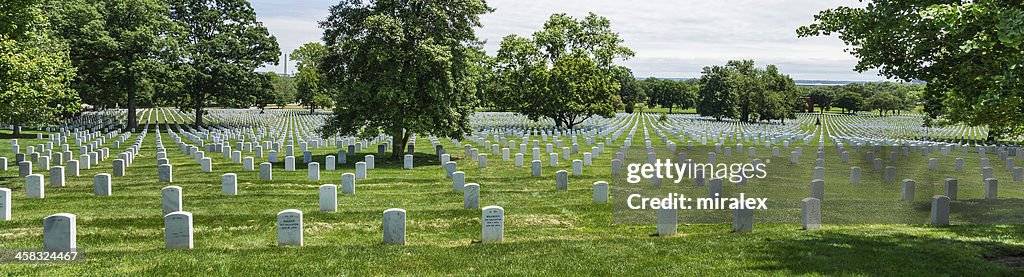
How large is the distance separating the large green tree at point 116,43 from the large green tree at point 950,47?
139 ft

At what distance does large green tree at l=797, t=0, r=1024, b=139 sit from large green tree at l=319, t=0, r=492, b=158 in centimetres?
1431

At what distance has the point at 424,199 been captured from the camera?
1510 centimetres

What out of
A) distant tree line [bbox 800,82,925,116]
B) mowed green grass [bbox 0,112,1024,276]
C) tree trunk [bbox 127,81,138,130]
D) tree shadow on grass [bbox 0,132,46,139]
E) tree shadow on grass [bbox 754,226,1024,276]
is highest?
distant tree line [bbox 800,82,925,116]

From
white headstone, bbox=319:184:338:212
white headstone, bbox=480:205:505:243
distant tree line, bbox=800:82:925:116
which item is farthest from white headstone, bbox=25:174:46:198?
distant tree line, bbox=800:82:925:116

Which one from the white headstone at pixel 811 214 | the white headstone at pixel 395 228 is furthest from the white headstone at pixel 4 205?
the white headstone at pixel 811 214

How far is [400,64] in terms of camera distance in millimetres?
22797

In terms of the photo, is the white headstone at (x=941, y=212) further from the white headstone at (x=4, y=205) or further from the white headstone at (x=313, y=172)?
the white headstone at (x=4, y=205)

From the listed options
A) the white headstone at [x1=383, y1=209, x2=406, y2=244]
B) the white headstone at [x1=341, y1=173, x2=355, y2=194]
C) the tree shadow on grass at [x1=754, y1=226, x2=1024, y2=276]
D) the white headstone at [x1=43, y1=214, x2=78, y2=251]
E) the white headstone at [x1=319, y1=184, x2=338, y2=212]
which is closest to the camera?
the tree shadow on grass at [x1=754, y1=226, x2=1024, y2=276]

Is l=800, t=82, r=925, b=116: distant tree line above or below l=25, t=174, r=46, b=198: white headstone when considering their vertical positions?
above

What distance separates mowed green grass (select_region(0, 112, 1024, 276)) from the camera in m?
8.19

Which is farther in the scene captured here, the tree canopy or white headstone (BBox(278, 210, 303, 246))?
the tree canopy

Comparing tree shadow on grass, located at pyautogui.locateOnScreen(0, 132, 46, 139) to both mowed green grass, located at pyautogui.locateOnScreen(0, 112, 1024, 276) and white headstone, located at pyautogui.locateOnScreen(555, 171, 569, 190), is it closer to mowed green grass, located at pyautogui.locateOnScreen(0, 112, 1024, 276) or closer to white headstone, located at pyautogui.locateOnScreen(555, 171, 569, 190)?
mowed green grass, located at pyautogui.locateOnScreen(0, 112, 1024, 276)

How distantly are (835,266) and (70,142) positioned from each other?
1332 inches

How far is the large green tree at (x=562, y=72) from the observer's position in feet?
148
